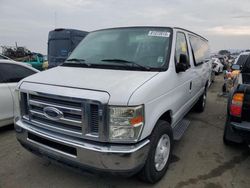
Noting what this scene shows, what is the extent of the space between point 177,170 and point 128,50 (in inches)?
75.8

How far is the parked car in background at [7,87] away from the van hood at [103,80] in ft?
6.14

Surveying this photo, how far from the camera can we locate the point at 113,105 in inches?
87.5

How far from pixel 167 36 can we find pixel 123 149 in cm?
194

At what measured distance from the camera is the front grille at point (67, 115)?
228cm

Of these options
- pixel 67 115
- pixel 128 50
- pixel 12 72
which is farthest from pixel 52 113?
pixel 12 72

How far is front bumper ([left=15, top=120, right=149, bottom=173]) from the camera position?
7.45 feet

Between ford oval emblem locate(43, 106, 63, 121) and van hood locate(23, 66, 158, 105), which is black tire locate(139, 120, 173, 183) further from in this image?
ford oval emblem locate(43, 106, 63, 121)

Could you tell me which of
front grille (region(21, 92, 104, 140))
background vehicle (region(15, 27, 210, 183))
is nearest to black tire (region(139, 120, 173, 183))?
background vehicle (region(15, 27, 210, 183))

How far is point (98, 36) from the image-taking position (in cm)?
390

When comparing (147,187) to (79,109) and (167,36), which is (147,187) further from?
(167,36)

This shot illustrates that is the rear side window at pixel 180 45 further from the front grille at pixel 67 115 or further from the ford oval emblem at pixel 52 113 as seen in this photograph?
the ford oval emblem at pixel 52 113

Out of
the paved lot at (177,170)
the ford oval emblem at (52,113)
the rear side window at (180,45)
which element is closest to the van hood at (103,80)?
the ford oval emblem at (52,113)

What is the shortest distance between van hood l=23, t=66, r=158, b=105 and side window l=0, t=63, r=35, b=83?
201 centimetres

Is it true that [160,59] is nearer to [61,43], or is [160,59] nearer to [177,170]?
[177,170]
